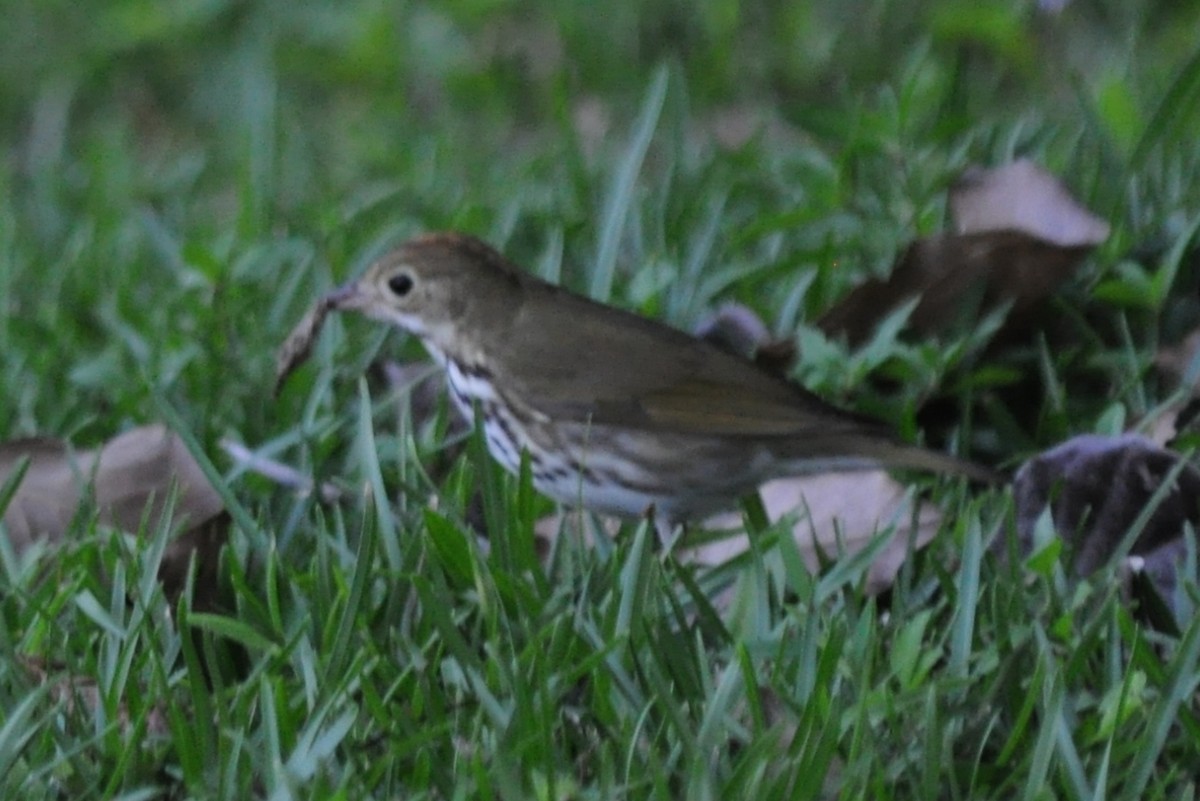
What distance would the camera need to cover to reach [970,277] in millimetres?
A: 4164

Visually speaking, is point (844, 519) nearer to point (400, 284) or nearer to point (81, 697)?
point (400, 284)

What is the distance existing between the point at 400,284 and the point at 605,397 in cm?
48

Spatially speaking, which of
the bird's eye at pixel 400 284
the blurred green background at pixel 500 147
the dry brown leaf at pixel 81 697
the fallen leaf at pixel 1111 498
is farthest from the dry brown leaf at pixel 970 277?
the dry brown leaf at pixel 81 697

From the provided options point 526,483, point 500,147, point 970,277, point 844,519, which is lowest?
point 500,147

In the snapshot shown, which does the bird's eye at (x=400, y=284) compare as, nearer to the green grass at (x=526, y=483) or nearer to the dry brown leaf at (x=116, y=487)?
the green grass at (x=526, y=483)

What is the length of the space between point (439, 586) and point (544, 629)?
0.22 metres

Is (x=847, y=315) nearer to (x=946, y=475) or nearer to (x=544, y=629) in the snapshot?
(x=946, y=475)

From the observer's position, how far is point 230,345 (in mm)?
4496

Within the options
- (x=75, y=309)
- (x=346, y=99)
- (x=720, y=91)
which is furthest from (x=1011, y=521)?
(x=346, y=99)

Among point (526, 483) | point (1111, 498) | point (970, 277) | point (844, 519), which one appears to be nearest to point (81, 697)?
point (526, 483)

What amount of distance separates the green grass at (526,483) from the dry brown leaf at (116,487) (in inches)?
3.8

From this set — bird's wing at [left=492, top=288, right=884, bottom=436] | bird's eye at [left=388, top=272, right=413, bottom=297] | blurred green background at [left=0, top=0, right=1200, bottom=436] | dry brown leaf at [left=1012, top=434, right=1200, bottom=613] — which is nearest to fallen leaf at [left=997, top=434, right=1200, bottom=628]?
dry brown leaf at [left=1012, top=434, right=1200, bottom=613]

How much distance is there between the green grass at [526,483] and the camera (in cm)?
289

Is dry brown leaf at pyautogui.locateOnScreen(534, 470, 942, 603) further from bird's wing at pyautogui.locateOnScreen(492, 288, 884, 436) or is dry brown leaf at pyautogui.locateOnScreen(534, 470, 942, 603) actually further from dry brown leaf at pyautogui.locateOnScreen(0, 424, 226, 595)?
dry brown leaf at pyautogui.locateOnScreen(0, 424, 226, 595)
